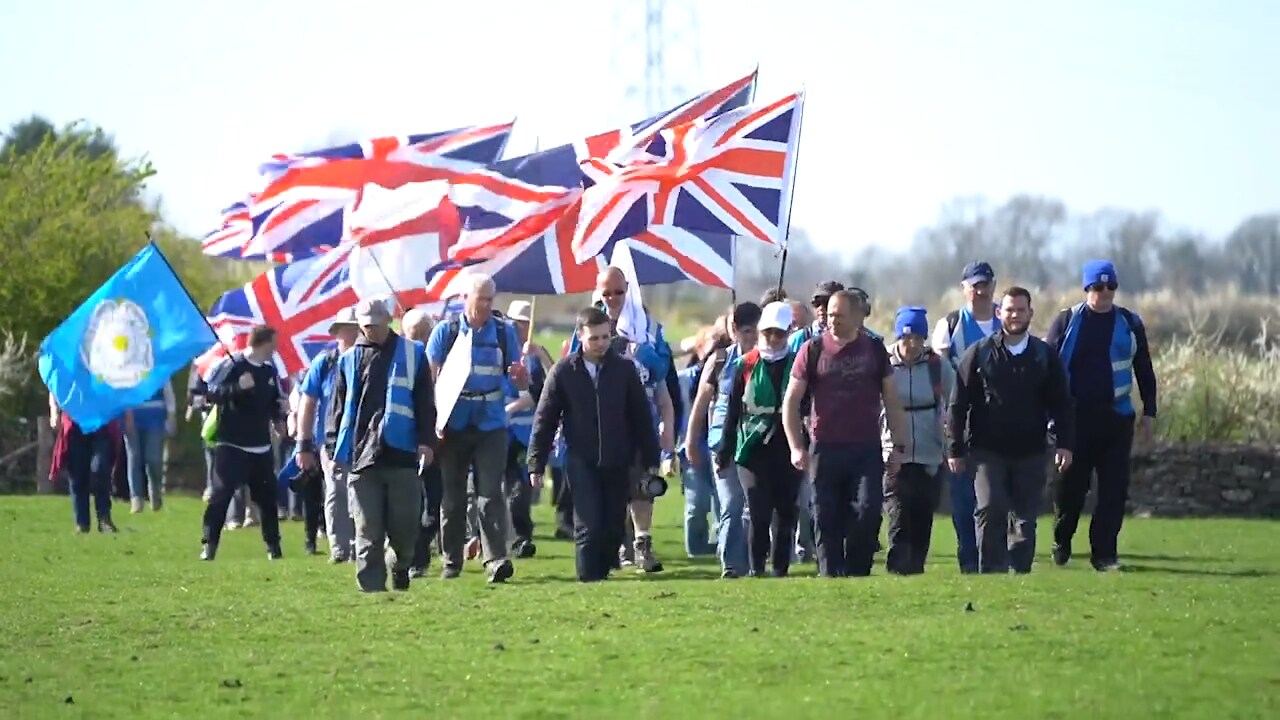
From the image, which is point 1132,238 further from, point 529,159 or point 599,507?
point 599,507

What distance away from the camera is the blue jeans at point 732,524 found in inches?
677

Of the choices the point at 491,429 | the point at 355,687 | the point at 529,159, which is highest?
the point at 529,159

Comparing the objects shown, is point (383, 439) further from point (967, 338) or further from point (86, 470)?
point (86, 470)

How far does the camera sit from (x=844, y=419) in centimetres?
1552

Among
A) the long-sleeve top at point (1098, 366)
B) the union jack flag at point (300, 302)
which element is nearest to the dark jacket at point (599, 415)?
the long-sleeve top at point (1098, 366)

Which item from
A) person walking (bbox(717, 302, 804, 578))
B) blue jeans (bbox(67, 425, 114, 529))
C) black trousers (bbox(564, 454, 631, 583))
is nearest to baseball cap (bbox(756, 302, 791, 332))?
person walking (bbox(717, 302, 804, 578))

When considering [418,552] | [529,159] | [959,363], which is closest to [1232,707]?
[959,363]

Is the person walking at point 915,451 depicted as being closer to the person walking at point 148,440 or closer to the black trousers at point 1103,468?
the black trousers at point 1103,468

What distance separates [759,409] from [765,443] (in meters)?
0.23

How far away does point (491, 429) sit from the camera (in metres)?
16.9

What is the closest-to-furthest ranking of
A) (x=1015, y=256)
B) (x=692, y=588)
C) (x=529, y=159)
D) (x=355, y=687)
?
(x=355, y=687)
(x=692, y=588)
(x=529, y=159)
(x=1015, y=256)

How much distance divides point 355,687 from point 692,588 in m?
3.93

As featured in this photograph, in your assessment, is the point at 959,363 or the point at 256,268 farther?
the point at 256,268

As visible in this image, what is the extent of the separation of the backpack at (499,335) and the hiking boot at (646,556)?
212 centimetres
